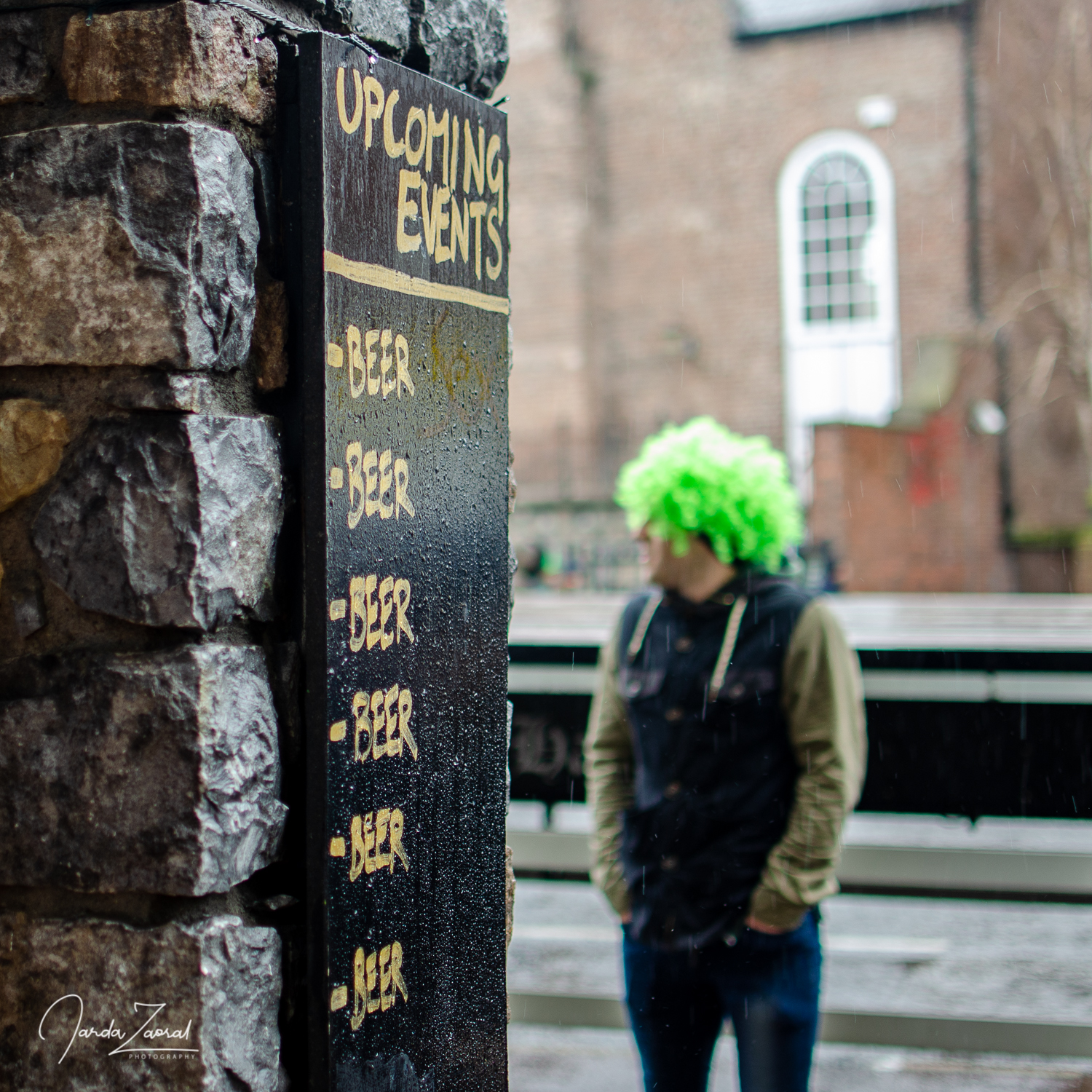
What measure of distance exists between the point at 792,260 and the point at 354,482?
19.6m

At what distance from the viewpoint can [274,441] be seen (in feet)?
5.92

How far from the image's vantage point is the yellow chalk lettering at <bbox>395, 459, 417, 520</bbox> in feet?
6.30

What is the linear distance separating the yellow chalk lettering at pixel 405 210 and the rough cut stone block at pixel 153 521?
0.39 metres

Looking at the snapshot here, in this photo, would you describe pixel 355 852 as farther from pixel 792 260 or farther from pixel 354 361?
pixel 792 260

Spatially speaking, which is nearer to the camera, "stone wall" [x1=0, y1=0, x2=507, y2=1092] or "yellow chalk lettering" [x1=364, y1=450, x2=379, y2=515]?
"stone wall" [x1=0, y1=0, x2=507, y2=1092]

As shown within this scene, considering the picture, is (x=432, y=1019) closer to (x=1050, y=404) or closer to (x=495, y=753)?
(x=495, y=753)

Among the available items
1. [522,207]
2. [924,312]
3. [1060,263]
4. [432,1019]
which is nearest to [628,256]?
[522,207]

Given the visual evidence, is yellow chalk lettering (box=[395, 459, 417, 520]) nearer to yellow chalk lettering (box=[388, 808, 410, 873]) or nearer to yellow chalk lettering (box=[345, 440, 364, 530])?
yellow chalk lettering (box=[345, 440, 364, 530])

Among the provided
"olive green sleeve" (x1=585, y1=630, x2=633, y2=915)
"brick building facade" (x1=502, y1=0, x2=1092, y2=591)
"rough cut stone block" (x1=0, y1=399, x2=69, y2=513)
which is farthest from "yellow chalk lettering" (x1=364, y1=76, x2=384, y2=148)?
"brick building facade" (x1=502, y1=0, x2=1092, y2=591)

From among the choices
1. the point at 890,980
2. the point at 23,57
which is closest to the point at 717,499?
the point at 23,57

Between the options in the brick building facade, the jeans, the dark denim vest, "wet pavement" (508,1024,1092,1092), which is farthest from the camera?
the brick building facade

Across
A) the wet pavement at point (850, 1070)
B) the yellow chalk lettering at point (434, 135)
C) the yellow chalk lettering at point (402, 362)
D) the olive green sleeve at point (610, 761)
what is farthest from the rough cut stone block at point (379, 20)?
the wet pavement at point (850, 1070)

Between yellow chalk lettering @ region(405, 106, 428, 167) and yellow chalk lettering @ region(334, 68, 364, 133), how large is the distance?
110mm

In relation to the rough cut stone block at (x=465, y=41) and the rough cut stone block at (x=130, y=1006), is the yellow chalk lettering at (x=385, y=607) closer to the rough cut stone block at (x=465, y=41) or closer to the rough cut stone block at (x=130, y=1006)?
the rough cut stone block at (x=130, y=1006)
